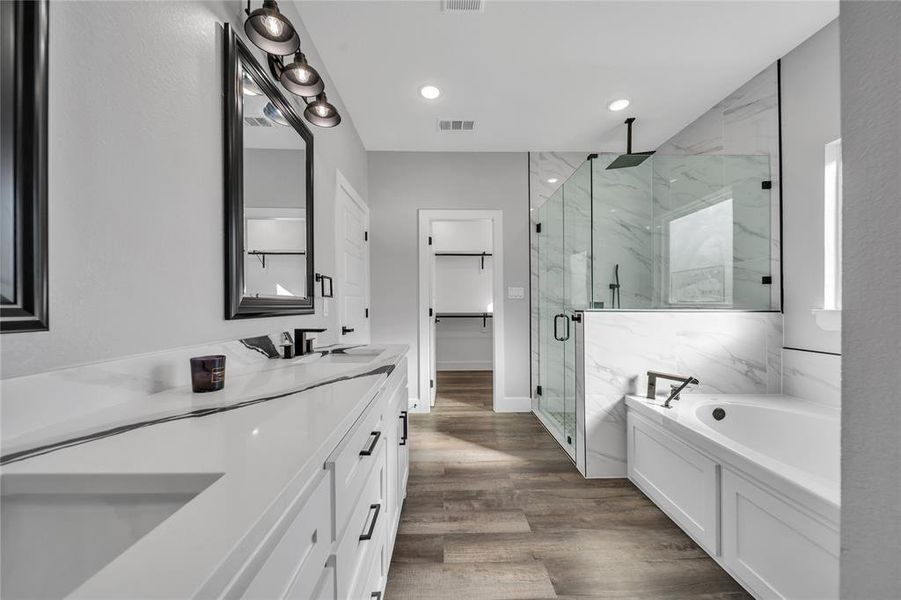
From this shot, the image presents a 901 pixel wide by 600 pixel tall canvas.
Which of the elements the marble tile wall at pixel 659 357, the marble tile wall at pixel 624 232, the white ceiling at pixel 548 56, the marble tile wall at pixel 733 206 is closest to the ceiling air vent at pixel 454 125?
the white ceiling at pixel 548 56

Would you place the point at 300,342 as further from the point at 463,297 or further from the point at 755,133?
the point at 463,297

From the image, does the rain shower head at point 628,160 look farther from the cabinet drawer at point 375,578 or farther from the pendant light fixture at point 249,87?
the cabinet drawer at point 375,578

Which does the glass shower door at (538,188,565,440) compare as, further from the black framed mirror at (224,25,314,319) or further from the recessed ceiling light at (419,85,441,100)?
the black framed mirror at (224,25,314,319)

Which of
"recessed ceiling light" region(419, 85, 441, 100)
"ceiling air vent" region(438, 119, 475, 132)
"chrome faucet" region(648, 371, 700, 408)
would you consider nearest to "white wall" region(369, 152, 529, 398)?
"ceiling air vent" region(438, 119, 475, 132)

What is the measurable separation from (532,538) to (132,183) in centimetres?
197

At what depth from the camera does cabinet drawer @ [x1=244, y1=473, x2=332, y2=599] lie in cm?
43

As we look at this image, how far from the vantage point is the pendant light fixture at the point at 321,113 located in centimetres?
173

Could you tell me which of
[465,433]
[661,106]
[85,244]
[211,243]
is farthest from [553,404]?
[85,244]

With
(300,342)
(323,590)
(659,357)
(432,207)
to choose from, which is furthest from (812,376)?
(432,207)

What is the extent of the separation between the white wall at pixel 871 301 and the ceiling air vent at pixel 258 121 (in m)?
1.59

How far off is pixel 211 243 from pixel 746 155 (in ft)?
10.5

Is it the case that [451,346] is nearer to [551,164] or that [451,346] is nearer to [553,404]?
[553,404]

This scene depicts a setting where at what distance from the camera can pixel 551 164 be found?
3553mm

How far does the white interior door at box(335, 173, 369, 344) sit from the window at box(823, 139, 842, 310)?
2.91 metres
